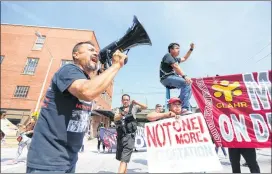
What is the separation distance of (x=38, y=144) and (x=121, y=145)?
3.10 metres

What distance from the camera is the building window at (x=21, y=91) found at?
2598 centimetres

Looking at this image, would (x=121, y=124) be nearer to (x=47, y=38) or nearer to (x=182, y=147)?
(x=182, y=147)

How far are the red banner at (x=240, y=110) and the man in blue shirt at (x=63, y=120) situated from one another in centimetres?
212

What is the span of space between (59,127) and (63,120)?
6 cm

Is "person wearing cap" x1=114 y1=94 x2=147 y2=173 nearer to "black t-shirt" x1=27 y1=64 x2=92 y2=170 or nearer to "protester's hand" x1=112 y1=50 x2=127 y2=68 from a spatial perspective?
"black t-shirt" x1=27 y1=64 x2=92 y2=170

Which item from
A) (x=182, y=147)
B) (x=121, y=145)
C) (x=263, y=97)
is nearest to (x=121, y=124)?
(x=121, y=145)

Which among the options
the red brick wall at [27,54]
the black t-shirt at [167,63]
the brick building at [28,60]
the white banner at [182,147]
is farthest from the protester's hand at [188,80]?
the red brick wall at [27,54]

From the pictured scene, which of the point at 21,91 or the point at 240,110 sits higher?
the point at 21,91

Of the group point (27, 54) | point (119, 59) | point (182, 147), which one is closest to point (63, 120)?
point (119, 59)

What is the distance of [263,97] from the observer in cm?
305

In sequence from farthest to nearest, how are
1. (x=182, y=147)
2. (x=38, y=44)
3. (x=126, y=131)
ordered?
1. (x=38, y=44)
2. (x=126, y=131)
3. (x=182, y=147)

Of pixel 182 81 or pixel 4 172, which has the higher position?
pixel 182 81

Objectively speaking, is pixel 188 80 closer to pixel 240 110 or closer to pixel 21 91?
pixel 240 110

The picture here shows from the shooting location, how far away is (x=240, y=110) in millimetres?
3166
